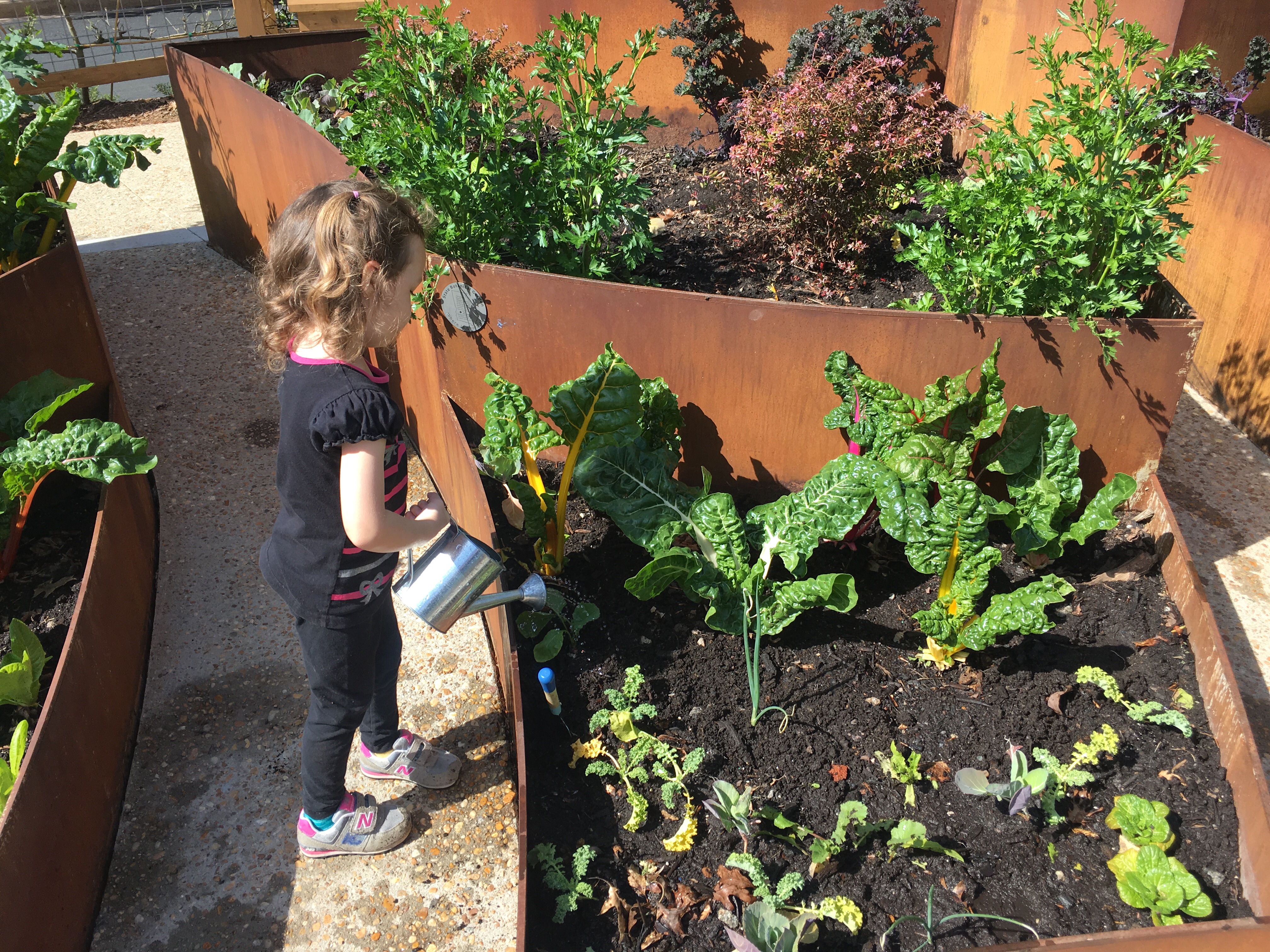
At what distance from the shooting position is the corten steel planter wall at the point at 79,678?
2205mm

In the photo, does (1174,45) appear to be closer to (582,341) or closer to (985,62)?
(985,62)

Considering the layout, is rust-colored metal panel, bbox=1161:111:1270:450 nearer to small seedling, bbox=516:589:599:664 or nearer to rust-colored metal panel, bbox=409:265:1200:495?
rust-colored metal panel, bbox=409:265:1200:495

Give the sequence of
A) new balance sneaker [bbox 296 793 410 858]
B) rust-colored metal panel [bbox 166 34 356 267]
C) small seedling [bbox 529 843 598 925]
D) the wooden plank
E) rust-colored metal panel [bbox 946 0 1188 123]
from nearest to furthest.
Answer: small seedling [bbox 529 843 598 925], new balance sneaker [bbox 296 793 410 858], rust-colored metal panel [bbox 166 34 356 267], rust-colored metal panel [bbox 946 0 1188 123], the wooden plank

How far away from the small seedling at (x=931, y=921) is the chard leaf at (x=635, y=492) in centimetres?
120

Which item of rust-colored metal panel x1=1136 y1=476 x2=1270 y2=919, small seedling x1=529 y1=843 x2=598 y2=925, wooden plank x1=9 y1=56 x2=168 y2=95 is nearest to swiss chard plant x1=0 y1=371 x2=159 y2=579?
small seedling x1=529 y1=843 x2=598 y2=925

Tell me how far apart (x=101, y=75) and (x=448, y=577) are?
9117 mm

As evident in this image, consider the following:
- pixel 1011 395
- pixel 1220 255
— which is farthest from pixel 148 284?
pixel 1220 255

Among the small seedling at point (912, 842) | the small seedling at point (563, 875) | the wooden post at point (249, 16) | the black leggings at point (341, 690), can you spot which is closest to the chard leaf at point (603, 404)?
the black leggings at point (341, 690)

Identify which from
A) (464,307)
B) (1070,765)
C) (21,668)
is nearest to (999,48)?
(464,307)

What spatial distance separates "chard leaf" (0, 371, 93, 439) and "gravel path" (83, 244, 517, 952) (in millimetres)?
741

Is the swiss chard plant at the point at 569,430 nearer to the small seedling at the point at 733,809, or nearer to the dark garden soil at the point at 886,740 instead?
the dark garden soil at the point at 886,740

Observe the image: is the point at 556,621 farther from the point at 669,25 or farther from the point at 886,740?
the point at 669,25

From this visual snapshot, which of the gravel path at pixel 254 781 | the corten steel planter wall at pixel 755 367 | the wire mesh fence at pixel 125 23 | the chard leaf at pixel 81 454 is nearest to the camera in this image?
the gravel path at pixel 254 781

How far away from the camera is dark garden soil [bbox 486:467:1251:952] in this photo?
Result: 2.28 meters
